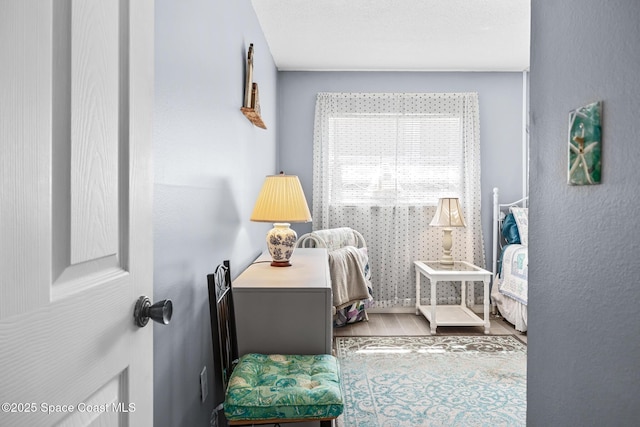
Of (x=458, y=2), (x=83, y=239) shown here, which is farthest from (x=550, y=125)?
(x=458, y=2)

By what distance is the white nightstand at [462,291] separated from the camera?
405 cm

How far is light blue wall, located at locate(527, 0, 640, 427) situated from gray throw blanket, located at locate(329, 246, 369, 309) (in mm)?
2339

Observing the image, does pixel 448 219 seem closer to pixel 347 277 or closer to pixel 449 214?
pixel 449 214

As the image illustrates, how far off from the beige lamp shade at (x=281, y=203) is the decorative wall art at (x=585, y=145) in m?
1.63

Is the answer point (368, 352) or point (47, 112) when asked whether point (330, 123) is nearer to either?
point (368, 352)

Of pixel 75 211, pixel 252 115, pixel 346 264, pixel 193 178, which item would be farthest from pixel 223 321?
pixel 346 264

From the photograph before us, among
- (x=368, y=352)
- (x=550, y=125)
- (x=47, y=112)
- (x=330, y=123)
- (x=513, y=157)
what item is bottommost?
(x=368, y=352)

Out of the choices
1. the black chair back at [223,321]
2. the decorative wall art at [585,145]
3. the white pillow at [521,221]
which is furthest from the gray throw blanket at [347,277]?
the decorative wall art at [585,145]

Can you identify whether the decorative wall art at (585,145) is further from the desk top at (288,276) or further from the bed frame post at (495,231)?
the bed frame post at (495,231)

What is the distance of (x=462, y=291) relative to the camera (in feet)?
14.8

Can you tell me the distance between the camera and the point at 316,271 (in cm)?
259

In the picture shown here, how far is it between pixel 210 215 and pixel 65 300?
1409 millimetres

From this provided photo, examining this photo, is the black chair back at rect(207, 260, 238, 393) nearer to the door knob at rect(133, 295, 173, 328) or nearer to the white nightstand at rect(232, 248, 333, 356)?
the white nightstand at rect(232, 248, 333, 356)

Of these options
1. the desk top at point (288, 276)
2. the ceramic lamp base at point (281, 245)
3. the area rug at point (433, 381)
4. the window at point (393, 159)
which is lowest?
the area rug at point (433, 381)
